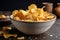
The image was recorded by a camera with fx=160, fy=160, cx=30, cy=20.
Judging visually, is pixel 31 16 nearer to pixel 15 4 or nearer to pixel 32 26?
pixel 32 26

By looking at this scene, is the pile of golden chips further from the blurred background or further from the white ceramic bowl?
the blurred background

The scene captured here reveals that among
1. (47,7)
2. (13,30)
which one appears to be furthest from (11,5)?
(13,30)

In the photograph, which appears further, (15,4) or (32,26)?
(15,4)

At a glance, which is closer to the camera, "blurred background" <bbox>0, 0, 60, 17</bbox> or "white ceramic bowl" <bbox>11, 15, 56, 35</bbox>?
"white ceramic bowl" <bbox>11, 15, 56, 35</bbox>

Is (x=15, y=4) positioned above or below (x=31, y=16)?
below

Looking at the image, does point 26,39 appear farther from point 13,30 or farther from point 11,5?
point 11,5

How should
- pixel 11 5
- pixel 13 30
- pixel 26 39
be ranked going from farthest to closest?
pixel 11 5, pixel 13 30, pixel 26 39

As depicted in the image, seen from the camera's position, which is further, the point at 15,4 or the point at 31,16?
the point at 15,4

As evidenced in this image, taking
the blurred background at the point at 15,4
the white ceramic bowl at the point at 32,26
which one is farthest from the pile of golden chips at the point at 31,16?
the blurred background at the point at 15,4

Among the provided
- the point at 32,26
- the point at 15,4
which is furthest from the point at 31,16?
the point at 15,4

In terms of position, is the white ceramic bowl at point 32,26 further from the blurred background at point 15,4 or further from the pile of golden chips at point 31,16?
the blurred background at point 15,4

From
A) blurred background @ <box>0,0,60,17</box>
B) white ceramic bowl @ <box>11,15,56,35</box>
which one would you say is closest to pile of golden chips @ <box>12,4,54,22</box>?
white ceramic bowl @ <box>11,15,56,35</box>
